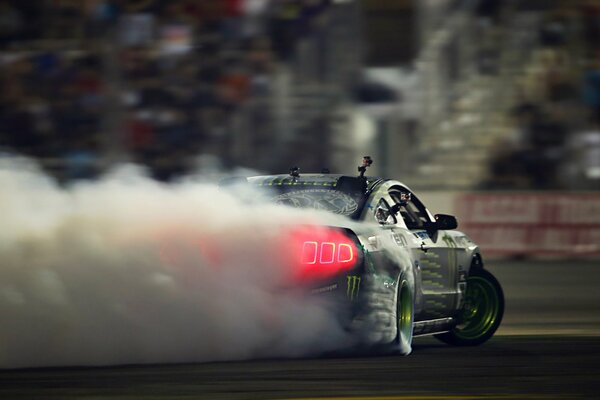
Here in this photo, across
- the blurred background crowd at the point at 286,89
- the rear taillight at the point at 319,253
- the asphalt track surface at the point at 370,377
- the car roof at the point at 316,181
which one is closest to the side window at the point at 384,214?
the car roof at the point at 316,181

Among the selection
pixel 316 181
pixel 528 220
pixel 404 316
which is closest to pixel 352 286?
pixel 404 316

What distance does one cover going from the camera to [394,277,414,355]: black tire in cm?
959

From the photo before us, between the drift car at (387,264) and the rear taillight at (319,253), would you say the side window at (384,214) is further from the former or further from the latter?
the rear taillight at (319,253)

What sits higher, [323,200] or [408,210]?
[408,210]

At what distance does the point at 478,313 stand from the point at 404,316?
1.68 meters

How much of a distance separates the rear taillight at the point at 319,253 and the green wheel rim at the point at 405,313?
69 cm

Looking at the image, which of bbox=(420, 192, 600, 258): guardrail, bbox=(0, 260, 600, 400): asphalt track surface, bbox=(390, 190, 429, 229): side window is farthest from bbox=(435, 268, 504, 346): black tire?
bbox=(420, 192, 600, 258): guardrail

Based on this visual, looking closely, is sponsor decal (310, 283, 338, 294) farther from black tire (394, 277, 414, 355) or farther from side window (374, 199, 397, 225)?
side window (374, 199, 397, 225)

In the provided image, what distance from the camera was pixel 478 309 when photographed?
11328 millimetres

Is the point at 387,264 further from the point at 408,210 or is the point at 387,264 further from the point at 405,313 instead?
the point at 408,210

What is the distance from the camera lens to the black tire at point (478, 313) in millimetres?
11141

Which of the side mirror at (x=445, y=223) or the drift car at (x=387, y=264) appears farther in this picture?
the side mirror at (x=445, y=223)

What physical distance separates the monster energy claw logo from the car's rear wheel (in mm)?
498

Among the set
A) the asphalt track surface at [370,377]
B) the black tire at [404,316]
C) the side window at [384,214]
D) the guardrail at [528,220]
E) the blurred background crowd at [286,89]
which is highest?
the blurred background crowd at [286,89]
